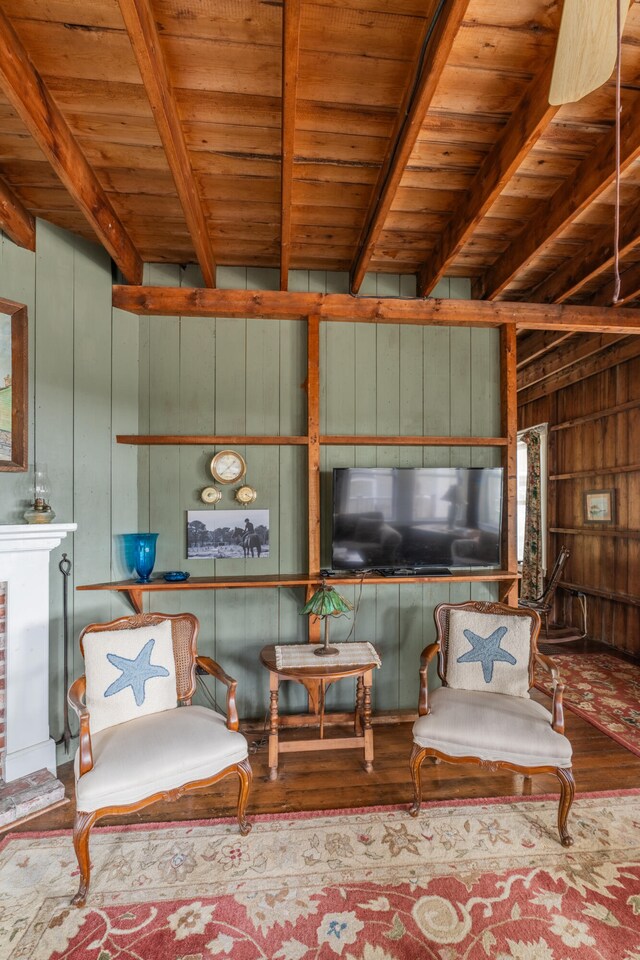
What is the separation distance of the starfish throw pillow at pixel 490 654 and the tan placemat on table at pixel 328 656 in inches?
17.8

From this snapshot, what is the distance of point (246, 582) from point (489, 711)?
1.51m

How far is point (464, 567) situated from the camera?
314cm

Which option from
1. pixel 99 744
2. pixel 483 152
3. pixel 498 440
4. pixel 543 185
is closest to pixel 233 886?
pixel 99 744

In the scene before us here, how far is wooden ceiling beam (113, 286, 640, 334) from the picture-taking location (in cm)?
297

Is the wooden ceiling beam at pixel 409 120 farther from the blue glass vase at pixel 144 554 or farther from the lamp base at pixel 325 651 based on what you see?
the lamp base at pixel 325 651

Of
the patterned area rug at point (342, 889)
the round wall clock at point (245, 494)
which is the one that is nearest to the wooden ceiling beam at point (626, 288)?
the round wall clock at point (245, 494)

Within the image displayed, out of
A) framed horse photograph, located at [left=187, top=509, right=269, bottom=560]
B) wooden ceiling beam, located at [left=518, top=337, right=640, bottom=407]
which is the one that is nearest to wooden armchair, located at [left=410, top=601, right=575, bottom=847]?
framed horse photograph, located at [left=187, top=509, right=269, bottom=560]

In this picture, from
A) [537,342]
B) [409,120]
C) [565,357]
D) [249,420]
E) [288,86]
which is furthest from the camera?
[565,357]

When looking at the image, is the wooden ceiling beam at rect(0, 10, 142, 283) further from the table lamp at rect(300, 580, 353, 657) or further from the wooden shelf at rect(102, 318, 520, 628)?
the table lamp at rect(300, 580, 353, 657)

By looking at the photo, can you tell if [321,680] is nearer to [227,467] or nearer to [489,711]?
[489,711]

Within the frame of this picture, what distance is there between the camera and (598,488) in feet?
16.1

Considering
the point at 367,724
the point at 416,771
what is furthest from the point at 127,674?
the point at 416,771

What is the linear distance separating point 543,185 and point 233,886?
3.53 meters

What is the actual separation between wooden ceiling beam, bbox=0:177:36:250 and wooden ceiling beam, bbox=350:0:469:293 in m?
1.85
